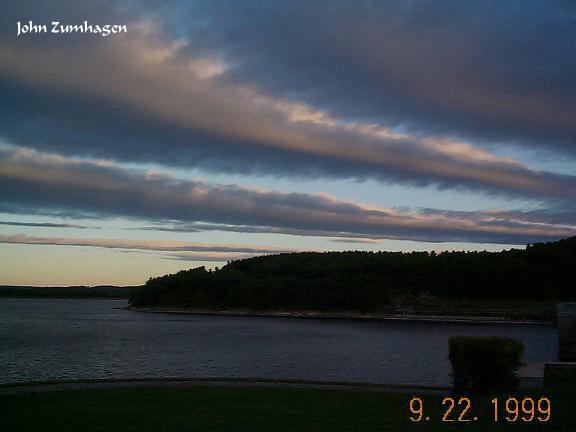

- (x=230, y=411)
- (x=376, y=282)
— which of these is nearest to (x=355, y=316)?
(x=376, y=282)

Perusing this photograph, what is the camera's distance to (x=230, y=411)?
12.2 meters

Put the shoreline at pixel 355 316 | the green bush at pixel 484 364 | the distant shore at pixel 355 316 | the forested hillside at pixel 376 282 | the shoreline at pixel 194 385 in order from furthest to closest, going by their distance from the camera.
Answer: the forested hillside at pixel 376 282
the distant shore at pixel 355 316
the shoreline at pixel 355 316
the shoreline at pixel 194 385
the green bush at pixel 484 364

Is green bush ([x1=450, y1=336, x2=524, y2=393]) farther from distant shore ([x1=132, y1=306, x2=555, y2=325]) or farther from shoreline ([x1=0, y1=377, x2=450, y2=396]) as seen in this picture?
distant shore ([x1=132, y1=306, x2=555, y2=325])

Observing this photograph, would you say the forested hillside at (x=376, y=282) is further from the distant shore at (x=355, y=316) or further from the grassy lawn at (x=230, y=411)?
the grassy lawn at (x=230, y=411)

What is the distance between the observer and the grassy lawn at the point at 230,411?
10742mm

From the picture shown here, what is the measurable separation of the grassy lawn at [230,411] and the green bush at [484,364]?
2.91 feet

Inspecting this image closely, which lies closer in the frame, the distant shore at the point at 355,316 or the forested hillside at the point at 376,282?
the distant shore at the point at 355,316

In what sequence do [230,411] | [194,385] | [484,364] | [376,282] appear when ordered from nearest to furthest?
[230,411]
[484,364]
[194,385]
[376,282]

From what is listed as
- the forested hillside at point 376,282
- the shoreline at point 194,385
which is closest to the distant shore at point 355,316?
the forested hillside at point 376,282

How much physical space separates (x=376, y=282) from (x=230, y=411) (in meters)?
134

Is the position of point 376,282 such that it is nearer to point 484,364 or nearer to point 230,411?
point 484,364

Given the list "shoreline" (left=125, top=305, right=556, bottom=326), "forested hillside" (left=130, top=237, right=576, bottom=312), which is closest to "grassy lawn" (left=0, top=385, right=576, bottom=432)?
"shoreline" (left=125, top=305, right=556, bottom=326)

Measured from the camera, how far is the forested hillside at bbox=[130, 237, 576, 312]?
13625 cm

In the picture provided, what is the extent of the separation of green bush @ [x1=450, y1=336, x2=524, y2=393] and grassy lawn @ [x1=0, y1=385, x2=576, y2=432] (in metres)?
0.89
